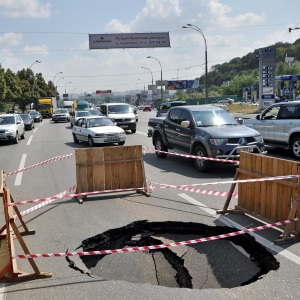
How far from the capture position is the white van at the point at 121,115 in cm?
2381

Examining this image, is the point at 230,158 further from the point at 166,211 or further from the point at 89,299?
the point at 89,299

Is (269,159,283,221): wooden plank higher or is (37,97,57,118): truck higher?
(37,97,57,118): truck

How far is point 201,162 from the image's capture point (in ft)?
34.9

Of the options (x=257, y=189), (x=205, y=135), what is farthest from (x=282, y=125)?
(x=257, y=189)

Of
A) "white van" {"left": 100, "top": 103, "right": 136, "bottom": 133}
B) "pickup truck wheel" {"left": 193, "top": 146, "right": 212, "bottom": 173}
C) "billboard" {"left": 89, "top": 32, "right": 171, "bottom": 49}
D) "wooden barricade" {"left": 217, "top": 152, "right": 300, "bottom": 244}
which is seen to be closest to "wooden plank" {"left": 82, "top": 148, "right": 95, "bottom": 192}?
"wooden barricade" {"left": 217, "top": 152, "right": 300, "bottom": 244}

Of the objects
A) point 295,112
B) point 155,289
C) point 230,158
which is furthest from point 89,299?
point 295,112

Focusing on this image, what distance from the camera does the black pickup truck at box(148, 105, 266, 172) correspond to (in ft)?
34.1

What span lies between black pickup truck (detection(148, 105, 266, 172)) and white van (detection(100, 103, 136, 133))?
33.6 feet

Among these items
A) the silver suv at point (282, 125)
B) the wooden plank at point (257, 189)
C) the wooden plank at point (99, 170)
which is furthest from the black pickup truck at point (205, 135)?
the wooden plank at point (257, 189)

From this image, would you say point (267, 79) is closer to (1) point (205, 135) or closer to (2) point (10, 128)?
(2) point (10, 128)

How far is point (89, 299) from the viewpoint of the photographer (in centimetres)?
391

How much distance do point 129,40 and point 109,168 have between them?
3638 cm

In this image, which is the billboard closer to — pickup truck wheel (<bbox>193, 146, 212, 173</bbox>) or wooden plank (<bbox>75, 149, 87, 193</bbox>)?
pickup truck wheel (<bbox>193, 146, 212, 173</bbox>)

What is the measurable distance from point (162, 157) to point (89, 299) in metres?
9.95
